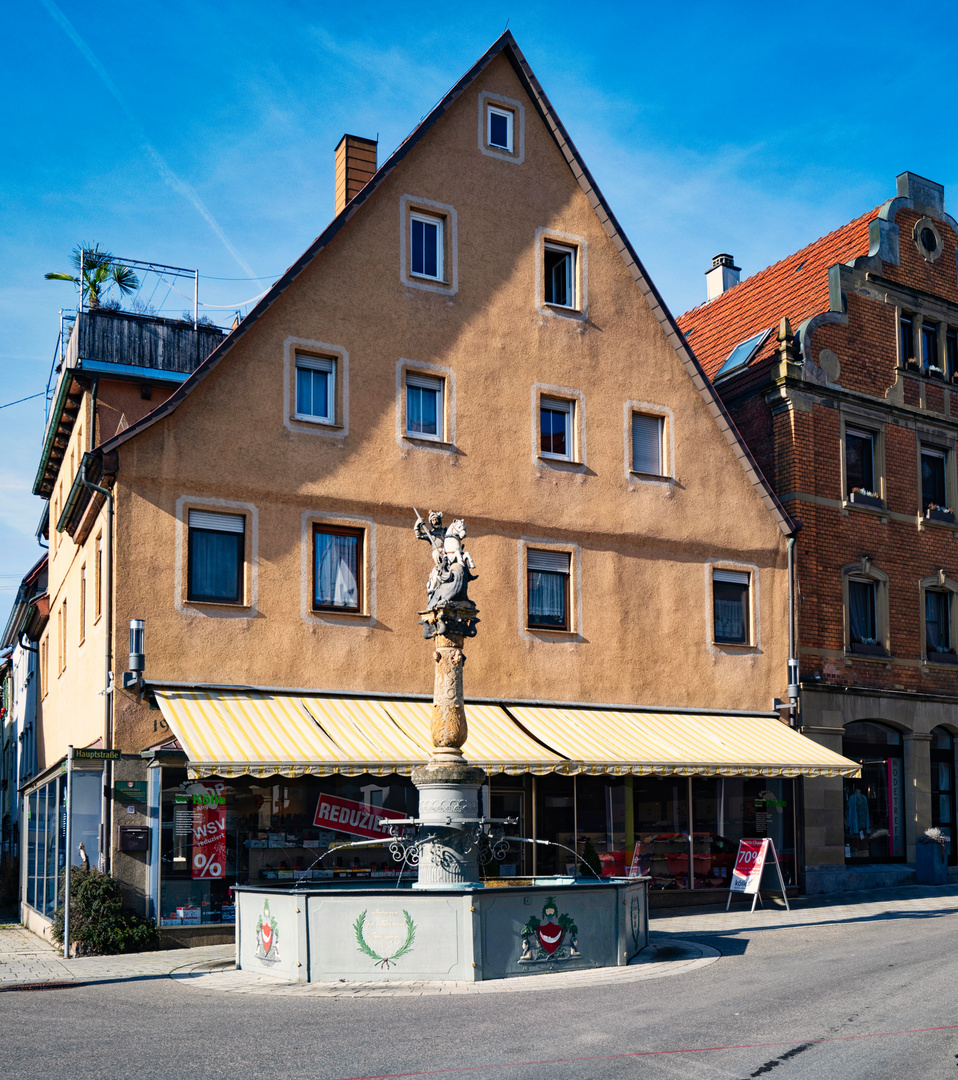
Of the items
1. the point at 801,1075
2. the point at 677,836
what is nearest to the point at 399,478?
the point at 677,836

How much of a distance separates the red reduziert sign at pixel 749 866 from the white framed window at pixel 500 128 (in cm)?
1463

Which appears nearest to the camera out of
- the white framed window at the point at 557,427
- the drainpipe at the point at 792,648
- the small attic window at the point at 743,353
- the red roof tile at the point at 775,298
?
the white framed window at the point at 557,427

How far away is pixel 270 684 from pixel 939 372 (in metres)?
19.4

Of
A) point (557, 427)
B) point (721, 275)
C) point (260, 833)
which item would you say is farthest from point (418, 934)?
point (721, 275)

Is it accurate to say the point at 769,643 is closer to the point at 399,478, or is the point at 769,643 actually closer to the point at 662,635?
the point at 662,635

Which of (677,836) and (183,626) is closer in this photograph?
(183,626)

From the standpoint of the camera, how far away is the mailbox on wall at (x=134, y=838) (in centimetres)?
1939

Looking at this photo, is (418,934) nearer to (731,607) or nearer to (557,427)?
(557,427)

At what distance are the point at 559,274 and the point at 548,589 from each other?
6.77m

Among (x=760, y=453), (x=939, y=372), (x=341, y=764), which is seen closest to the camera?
(x=341, y=764)

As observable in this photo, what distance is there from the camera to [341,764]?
19.2m

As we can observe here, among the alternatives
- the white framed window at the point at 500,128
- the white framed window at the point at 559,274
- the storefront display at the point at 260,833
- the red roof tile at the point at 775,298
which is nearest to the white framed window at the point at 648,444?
the white framed window at the point at 559,274

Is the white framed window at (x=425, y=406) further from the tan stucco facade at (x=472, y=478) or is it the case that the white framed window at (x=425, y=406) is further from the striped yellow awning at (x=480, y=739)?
the striped yellow awning at (x=480, y=739)

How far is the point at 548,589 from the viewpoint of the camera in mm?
25047
